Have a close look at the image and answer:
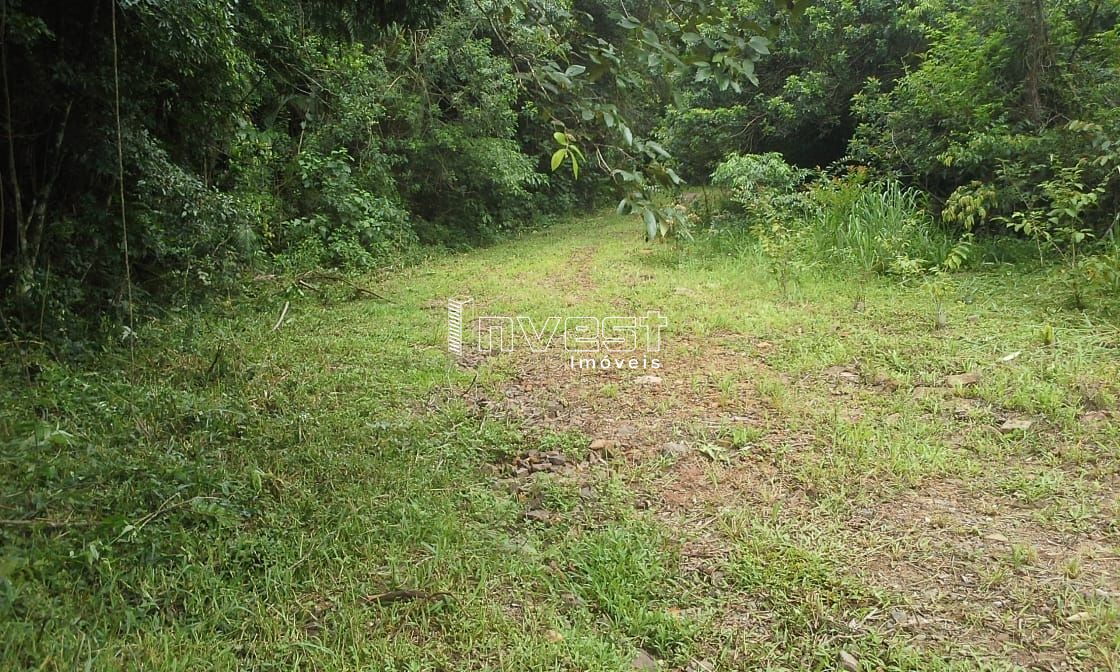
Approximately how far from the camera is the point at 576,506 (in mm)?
2262

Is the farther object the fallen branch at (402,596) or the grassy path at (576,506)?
the fallen branch at (402,596)

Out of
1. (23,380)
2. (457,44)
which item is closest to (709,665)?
(23,380)

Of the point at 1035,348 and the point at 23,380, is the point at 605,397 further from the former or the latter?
the point at 23,380

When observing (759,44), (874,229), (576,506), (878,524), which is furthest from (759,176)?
(759,44)

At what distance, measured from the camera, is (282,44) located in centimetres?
514

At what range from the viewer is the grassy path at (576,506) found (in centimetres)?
162

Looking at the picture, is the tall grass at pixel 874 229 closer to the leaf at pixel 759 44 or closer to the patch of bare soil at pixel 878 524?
the patch of bare soil at pixel 878 524

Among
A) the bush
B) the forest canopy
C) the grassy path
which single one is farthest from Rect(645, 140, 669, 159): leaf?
the bush

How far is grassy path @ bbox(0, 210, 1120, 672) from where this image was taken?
5.32 feet

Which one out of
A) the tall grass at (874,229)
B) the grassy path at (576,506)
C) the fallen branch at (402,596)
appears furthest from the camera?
the tall grass at (874,229)

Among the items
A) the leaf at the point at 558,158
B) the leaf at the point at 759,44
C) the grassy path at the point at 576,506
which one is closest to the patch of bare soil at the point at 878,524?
the grassy path at the point at 576,506

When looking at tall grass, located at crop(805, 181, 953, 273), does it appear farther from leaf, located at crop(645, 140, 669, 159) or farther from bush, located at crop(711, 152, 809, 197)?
leaf, located at crop(645, 140, 669, 159)

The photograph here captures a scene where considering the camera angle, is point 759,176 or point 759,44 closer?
point 759,44

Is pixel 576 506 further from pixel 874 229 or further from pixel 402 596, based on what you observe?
pixel 874 229
